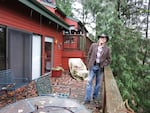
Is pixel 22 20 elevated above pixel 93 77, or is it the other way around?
pixel 22 20

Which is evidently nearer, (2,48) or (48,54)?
(2,48)

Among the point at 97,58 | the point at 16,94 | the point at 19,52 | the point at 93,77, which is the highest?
the point at 19,52

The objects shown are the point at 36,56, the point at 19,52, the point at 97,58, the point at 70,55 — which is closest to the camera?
the point at 97,58

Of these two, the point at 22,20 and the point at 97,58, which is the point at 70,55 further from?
the point at 97,58

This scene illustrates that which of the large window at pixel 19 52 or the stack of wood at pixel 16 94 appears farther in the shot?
the large window at pixel 19 52

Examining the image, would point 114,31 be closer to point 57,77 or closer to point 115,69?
point 115,69

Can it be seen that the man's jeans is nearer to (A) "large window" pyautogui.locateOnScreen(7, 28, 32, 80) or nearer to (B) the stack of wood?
(B) the stack of wood

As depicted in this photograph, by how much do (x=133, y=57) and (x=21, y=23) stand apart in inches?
158

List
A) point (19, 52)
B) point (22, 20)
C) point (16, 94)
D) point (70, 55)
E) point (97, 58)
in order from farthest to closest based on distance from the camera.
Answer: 1. point (70, 55)
2. point (22, 20)
3. point (19, 52)
4. point (16, 94)
5. point (97, 58)

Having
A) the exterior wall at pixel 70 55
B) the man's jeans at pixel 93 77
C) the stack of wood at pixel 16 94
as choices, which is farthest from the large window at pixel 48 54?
the man's jeans at pixel 93 77

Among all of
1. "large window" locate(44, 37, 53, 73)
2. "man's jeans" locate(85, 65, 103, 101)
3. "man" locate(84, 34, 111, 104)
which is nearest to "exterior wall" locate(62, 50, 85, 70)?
"large window" locate(44, 37, 53, 73)

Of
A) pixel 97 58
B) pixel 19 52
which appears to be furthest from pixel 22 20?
pixel 97 58

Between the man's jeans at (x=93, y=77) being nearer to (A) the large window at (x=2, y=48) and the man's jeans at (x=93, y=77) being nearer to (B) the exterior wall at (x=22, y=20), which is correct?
(A) the large window at (x=2, y=48)

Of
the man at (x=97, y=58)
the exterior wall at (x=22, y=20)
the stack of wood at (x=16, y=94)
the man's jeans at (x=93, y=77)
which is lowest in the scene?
the stack of wood at (x=16, y=94)
